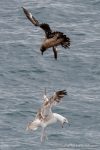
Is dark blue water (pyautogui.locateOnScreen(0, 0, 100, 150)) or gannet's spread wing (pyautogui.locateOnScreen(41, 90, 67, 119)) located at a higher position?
gannet's spread wing (pyautogui.locateOnScreen(41, 90, 67, 119))

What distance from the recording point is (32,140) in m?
39.5

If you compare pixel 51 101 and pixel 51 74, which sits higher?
pixel 51 101

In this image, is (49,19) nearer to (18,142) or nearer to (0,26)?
(0,26)

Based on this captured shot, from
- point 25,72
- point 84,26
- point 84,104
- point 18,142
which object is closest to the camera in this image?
point 18,142

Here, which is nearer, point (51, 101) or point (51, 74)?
point (51, 101)

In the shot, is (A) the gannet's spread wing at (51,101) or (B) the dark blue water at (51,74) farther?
(B) the dark blue water at (51,74)

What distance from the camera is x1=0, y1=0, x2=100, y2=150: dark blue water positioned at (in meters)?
40.1

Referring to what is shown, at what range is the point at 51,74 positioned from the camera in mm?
45156

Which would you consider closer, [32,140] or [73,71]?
[32,140]

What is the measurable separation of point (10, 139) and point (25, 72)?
6.77m

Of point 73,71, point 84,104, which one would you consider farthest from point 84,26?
point 84,104

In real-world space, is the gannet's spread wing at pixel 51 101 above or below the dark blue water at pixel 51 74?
above

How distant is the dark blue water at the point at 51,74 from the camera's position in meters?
40.1

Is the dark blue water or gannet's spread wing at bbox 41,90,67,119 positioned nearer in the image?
gannet's spread wing at bbox 41,90,67,119
